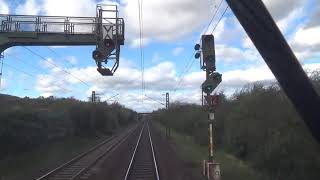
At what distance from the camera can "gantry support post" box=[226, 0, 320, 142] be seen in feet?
27.8

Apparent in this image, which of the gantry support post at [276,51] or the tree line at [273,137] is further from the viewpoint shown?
the tree line at [273,137]

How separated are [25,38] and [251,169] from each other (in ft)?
60.2

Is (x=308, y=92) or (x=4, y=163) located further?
(x=4, y=163)

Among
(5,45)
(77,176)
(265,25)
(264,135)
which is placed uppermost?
(5,45)

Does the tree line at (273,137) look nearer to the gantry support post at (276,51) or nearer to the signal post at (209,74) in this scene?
the signal post at (209,74)

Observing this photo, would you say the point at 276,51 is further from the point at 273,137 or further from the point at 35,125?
the point at 35,125

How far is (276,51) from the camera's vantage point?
334 inches

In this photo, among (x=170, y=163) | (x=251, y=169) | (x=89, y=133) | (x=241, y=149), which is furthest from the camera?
(x=89, y=133)

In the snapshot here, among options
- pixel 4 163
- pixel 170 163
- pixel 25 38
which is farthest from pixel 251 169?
pixel 25 38

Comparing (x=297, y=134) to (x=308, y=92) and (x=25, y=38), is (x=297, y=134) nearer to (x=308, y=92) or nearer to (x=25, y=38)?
(x=308, y=92)

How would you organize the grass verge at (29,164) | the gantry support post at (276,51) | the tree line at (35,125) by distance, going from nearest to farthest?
1. the gantry support post at (276,51)
2. the grass verge at (29,164)
3. the tree line at (35,125)

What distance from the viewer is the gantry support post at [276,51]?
848 cm

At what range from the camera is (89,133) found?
232ft

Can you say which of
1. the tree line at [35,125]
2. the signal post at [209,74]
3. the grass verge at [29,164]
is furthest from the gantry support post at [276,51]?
the tree line at [35,125]
